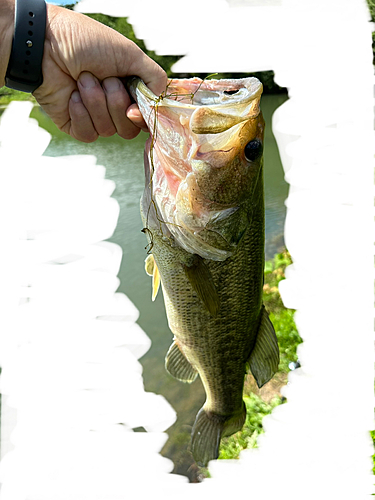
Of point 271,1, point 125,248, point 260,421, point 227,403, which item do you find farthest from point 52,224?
point 125,248

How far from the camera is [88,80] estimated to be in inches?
53.0

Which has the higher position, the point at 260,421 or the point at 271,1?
the point at 271,1

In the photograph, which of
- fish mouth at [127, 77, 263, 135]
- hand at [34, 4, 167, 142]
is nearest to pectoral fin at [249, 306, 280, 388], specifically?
fish mouth at [127, 77, 263, 135]

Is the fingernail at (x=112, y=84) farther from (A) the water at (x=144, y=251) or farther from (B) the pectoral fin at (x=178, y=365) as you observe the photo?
(A) the water at (x=144, y=251)

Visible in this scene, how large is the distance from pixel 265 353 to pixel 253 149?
2.87 feet

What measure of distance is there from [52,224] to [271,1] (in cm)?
215

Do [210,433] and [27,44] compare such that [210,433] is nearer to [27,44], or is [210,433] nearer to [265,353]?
[265,353]

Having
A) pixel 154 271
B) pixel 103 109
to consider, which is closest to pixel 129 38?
pixel 103 109

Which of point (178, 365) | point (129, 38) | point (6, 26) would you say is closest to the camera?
point (6, 26)

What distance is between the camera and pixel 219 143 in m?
1.13

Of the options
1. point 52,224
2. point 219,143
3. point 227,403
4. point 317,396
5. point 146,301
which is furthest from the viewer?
point 146,301

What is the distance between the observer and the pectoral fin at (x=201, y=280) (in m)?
1.36

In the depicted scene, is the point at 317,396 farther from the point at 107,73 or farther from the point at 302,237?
the point at 107,73

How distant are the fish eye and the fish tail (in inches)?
47.5
